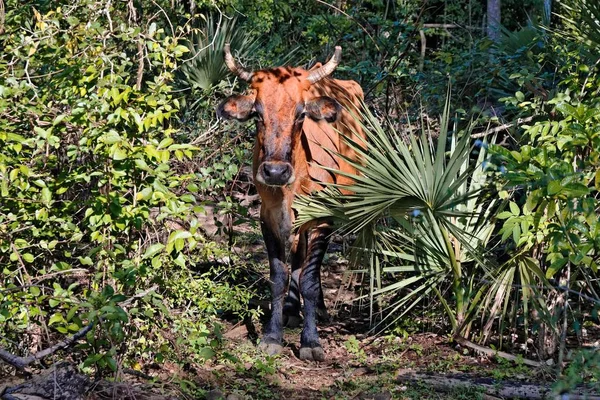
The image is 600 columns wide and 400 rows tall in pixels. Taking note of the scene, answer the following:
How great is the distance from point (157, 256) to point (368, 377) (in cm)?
211

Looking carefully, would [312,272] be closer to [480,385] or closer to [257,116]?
[257,116]

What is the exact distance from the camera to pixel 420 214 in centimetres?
744

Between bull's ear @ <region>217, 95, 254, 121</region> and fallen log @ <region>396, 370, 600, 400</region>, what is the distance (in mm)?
2571

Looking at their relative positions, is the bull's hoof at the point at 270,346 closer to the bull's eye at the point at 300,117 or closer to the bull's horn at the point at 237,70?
the bull's eye at the point at 300,117

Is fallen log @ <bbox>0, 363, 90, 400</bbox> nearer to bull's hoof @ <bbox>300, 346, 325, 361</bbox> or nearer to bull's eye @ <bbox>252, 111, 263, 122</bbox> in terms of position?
bull's hoof @ <bbox>300, 346, 325, 361</bbox>

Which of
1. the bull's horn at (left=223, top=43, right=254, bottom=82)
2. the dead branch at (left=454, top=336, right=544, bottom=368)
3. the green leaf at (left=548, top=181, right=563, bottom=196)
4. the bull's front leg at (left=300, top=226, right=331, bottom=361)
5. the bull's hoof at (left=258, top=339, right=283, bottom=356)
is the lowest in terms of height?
the bull's hoof at (left=258, top=339, right=283, bottom=356)

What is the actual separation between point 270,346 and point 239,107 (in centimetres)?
209

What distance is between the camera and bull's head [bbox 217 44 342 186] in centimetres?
777

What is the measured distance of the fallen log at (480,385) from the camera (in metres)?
6.60

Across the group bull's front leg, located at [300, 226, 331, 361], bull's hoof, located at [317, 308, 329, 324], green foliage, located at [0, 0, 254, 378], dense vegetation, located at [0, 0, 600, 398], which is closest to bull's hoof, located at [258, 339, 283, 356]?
bull's front leg, located at [300, 226, 331, 361]

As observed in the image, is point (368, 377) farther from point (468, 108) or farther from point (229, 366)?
point (468, 108)

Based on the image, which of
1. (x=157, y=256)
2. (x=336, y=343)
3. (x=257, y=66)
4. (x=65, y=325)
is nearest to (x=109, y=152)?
(x=157, y=256)

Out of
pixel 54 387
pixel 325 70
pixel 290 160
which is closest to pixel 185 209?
pixel 54 387

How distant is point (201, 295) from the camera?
7309mm
